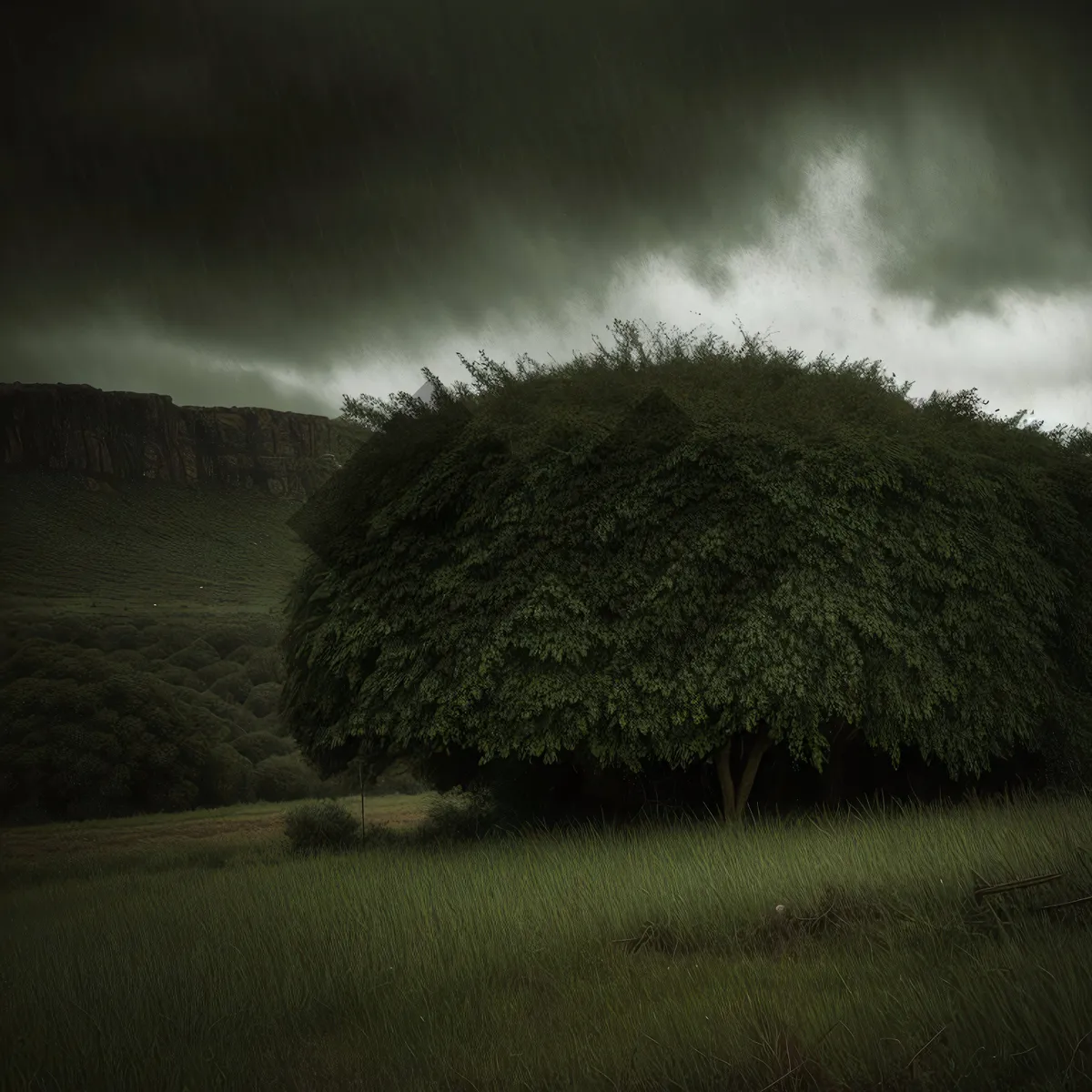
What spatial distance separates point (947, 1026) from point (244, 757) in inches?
1595

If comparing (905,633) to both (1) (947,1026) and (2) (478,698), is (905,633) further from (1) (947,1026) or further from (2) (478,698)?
(1) (947,1026)

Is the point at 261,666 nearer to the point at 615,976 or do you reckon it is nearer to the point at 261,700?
the point at 261,700

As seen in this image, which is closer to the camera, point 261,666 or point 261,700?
point 261,700

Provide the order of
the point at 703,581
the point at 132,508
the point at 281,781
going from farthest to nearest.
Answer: the point at 132,508, the point at 281,781, the point at 703,581

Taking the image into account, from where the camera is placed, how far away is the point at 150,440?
7469 cm

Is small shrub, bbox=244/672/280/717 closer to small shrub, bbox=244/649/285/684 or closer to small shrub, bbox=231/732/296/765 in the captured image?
small shrub, bbox=244/649/285/684

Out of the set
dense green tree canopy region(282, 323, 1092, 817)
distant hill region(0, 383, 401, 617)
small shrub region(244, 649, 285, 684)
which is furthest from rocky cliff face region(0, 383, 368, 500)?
dense green tree canopy region(282, 323, 1092, 817)

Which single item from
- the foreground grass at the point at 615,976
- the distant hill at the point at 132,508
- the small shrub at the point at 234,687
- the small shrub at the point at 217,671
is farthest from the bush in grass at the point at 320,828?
the small shrub at the point at 217,671

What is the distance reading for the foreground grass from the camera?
14.2ft

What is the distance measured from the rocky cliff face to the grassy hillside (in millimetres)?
2690

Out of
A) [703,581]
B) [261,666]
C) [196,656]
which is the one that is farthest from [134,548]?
[703,581]

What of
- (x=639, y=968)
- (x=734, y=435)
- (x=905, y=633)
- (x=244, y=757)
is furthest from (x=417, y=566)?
(x=244, y=757)

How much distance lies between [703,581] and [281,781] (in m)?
31.4

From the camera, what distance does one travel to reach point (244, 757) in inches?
1614
